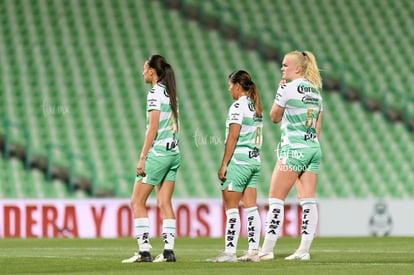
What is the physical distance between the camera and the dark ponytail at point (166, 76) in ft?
34.6

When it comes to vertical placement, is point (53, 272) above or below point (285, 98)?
below

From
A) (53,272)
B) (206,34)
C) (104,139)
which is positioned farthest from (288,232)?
(53,272)

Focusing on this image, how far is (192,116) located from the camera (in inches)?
901

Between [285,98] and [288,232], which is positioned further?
[288,232]

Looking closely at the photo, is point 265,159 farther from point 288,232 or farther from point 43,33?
point 43,33

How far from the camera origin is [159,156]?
10484mm

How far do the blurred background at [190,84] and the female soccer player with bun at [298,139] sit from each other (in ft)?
31.6

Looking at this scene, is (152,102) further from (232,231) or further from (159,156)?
(232,231)

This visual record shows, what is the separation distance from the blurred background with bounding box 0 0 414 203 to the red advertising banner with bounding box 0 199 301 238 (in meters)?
1.15

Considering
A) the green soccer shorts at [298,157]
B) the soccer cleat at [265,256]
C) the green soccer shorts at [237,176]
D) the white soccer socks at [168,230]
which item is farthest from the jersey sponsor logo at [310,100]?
the white soccer socks at [168,230]

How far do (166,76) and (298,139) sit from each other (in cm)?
131

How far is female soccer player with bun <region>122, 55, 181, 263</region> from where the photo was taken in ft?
34.3

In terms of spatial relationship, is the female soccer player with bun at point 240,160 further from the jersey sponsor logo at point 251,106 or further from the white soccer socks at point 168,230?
the white soccer socks at point 168,230

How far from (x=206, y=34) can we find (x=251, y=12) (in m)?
1.31
